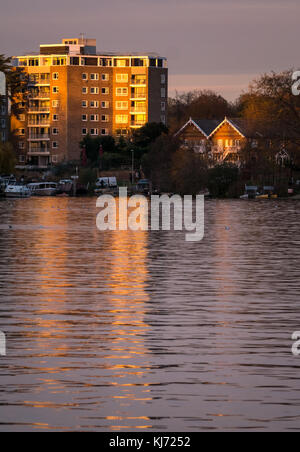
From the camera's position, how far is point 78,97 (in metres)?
188

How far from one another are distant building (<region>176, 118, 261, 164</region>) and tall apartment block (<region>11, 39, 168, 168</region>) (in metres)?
23.9

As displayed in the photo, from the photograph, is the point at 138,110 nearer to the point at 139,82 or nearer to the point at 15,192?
the point at 139,82

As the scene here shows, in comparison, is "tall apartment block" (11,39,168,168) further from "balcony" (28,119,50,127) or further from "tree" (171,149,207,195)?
"tree" (171,149,207,195)

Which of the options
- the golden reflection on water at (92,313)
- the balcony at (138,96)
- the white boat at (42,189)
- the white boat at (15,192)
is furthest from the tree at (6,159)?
the golden reflection on water at (92,313)

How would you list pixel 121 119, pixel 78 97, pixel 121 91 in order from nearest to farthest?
pixel 78 97 < pixel 121 91 < pixel 121 119

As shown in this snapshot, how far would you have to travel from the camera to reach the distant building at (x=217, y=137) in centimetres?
14588

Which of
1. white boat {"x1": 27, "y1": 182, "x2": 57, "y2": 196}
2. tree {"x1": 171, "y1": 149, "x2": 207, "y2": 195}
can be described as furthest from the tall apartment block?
tree {"x1": 171, "y1": 149, "x2": 207, "y2": 195}

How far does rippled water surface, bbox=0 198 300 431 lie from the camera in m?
13.5

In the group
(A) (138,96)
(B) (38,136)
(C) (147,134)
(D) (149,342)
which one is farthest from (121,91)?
(D) (149,342)

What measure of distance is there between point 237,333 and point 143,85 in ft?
564

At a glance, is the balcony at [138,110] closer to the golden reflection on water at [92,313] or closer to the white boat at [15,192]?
the white boat at [15,192]

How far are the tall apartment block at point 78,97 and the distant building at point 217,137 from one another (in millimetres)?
23854

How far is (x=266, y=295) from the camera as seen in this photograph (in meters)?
25.9

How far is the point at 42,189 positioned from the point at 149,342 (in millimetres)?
136953
